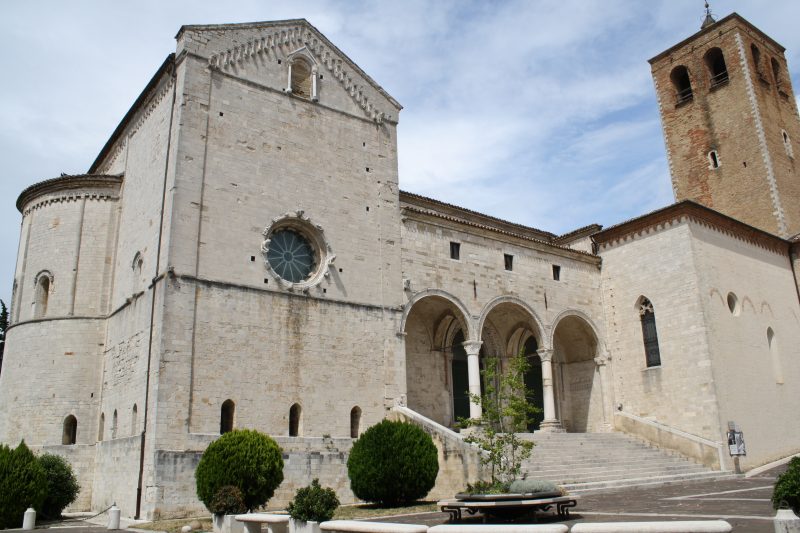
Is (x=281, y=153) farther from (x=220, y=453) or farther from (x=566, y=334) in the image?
(x=566, y=334)

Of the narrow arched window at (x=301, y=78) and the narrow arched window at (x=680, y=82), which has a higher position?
the narrow arched window at (x=680, y=82)

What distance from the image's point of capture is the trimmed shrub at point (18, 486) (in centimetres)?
1455

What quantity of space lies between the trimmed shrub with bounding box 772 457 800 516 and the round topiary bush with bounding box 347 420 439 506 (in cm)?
861

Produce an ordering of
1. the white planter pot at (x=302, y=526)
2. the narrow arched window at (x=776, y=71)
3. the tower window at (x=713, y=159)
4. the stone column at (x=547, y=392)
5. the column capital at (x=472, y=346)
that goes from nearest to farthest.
Answer: 1. the white planter pot at (x=302, y=526)
2. the column capital at (x=472, y=346)
3. the stone column at (x=547, y=392)
4. the tower window at (x=713, y=159)
5. the narrow arched window at (x=776, y=71)

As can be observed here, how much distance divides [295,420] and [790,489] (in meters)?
12.7

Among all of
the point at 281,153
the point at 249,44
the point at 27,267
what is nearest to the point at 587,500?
the point at 281,153

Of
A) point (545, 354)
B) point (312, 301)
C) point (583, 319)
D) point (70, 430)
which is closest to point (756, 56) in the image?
point (583, 319)

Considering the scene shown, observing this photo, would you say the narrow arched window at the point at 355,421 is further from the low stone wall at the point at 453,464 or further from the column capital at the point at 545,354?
the column capital at the point at 545,354

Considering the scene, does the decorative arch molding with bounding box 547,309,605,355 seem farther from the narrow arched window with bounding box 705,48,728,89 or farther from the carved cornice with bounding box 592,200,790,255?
the narrow arched window with bounding box 705,48,728,89

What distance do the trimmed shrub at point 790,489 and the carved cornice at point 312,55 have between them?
17207mm

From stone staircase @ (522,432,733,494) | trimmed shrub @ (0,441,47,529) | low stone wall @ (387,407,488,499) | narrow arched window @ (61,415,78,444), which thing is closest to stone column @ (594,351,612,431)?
stone staircase @ (522,432,733,494)

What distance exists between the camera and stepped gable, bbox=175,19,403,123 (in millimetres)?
19641

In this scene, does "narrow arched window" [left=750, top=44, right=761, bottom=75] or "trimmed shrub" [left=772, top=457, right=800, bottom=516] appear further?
"narrow arched window" [left=750, top=44, right=761, bottom=75]

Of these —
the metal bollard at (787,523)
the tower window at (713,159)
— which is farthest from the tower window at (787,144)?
the metal bollard at (787,523)
